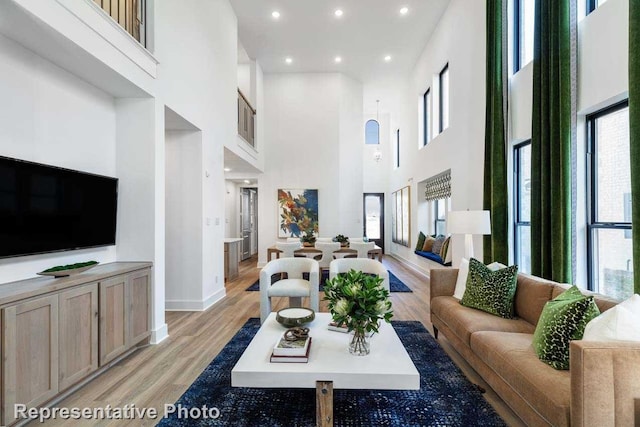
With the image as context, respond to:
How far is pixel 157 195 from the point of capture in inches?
137

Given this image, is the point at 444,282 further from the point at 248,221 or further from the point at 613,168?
the point at 248,221

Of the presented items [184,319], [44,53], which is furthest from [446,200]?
[44,53]

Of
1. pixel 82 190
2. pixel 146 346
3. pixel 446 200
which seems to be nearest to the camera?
pixel 82 190

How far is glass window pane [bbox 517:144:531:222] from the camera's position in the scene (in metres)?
4.00

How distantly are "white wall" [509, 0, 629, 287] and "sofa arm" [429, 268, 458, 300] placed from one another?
1071mm

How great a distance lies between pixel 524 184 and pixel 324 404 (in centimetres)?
369

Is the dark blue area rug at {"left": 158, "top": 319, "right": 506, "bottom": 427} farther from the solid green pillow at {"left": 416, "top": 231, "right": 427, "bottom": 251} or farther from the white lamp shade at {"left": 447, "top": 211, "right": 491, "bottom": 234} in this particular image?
the solid green pillow at {"left": 416, "top": 231, "right": 427, "bottom": 251}

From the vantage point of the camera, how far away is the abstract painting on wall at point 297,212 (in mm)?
8539

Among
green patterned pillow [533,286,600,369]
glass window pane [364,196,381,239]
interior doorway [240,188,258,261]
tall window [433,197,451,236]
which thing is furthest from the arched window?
green patterned pillow [533,286,600,369]

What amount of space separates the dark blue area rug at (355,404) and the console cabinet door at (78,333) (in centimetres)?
82

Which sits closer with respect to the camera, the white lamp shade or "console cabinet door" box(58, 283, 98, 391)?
"console cabinet door" box(58, 283, 98, 391)

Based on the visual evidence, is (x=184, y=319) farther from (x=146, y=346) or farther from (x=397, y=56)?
(x=397, y=56)

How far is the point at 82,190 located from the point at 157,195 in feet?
2.28

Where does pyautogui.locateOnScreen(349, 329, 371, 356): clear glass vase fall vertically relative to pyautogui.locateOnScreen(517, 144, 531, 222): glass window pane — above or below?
below
